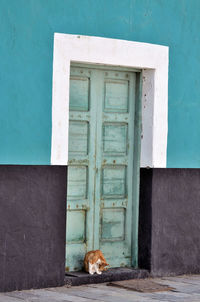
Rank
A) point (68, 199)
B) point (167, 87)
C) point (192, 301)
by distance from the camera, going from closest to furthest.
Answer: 1. point (192, 301)
2. point (68, 199)
3. point (167, 87)

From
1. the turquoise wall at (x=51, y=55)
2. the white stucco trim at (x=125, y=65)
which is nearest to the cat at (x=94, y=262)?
the white stucco trim at (x=125, y=65)

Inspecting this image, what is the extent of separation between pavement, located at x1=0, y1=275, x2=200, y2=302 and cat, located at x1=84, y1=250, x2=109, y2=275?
0.52 feet

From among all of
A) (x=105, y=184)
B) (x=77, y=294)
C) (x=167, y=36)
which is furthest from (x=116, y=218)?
(x=167, y=36)

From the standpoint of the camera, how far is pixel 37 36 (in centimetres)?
704

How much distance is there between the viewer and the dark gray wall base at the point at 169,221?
314 inches

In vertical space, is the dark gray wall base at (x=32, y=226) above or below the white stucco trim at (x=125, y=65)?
below

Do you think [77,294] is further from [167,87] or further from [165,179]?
[167,87]

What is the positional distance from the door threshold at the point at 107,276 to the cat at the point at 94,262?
0.17 feet

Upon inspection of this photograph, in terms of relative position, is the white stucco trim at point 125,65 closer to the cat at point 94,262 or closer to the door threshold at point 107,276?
the cat at point 94,262

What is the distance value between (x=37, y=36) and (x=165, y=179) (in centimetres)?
219

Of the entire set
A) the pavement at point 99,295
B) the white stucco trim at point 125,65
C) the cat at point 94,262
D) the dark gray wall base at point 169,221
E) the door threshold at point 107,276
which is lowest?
the pavement at point 99,295

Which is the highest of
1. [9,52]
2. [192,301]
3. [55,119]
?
[9,52]

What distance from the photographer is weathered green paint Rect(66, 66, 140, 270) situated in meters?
7.60

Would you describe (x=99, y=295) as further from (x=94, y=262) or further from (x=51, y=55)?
(x=51, y=55)
